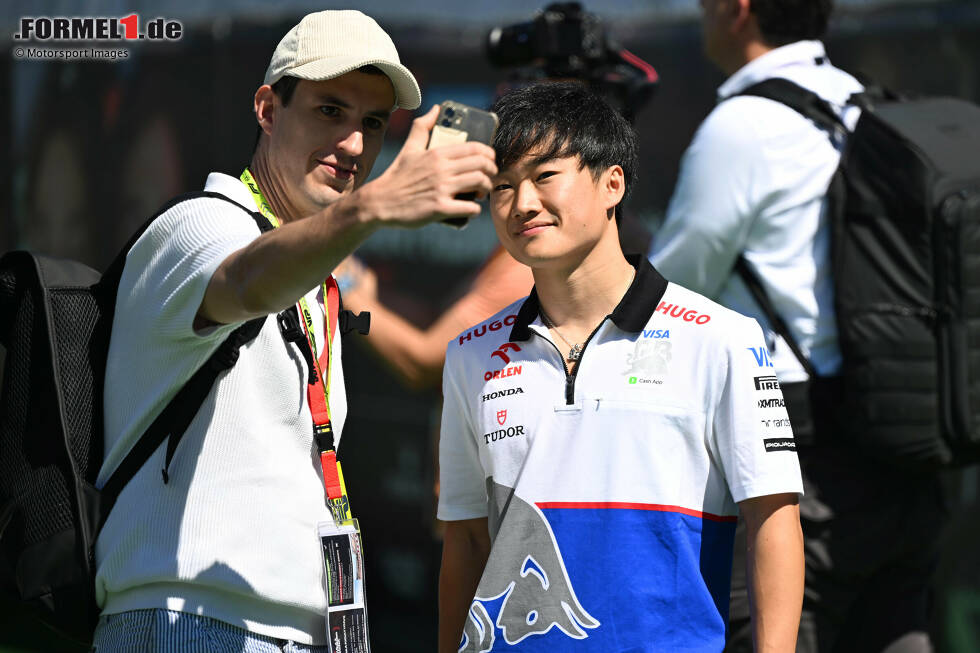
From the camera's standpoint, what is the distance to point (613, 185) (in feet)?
7.70

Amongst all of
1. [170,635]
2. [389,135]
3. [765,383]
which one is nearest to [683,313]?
[765,383]

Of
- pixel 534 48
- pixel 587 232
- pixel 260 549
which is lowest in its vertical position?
pixel 260 549

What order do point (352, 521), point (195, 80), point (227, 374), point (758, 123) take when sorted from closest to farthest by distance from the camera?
point (227, 374) < point (352, 521) < point (758, 123) < point (195, 80)

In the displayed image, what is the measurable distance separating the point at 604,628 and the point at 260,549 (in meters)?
0.60

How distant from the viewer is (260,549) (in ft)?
6.54

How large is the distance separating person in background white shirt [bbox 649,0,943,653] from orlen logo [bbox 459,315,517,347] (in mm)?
829

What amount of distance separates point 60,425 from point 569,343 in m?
0.91

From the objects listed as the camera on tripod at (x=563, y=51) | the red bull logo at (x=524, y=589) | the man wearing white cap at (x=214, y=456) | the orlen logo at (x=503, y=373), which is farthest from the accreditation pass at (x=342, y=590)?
the camera on tripod at (x=563, y=51)

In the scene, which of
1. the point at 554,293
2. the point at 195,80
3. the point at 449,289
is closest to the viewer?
the point at 554,293

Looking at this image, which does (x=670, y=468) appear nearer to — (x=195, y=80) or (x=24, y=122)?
(x=195, y=80)

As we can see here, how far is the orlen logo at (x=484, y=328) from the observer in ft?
7.84

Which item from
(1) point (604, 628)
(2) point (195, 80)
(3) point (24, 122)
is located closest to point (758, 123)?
(1) point (604, 628)

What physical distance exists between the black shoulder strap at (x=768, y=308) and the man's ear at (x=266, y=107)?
132cm

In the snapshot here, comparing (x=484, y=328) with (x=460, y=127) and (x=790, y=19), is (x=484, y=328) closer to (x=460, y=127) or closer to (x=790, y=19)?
(x=460, y=127)
